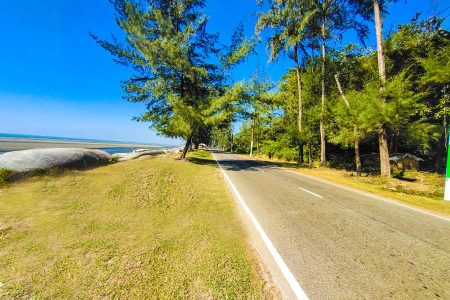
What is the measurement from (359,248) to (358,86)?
2710 centimetres

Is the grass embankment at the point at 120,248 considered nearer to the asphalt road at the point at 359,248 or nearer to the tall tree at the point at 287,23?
the asphalt road at the point at 359,248

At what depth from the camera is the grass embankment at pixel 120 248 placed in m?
3.14

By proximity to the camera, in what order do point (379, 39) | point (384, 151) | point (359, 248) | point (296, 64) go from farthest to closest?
point (296, 64) → point (379, 39) → point (384, 151) → point (359, 248)

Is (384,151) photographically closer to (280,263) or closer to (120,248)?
(280,263)

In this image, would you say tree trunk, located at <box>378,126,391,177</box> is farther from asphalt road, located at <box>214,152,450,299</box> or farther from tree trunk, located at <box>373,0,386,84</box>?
asphalt road, located at <box>214,152,450,299</box>

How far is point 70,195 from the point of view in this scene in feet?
24.5

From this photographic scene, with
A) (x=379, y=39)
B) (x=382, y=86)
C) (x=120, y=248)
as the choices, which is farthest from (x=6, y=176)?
(x=379, y=39)

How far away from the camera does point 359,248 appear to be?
439cm

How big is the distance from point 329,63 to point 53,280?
25862 mm

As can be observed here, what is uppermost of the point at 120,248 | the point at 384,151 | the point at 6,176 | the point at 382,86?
the point at 382,86

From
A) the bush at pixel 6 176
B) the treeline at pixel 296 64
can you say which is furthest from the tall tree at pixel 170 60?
the bush at pixel 6 176

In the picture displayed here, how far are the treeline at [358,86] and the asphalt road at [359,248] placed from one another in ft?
29.7

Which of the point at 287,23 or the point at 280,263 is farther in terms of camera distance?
the point at 287,23

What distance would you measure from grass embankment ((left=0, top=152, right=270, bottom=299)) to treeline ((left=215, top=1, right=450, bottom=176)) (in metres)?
12.8
